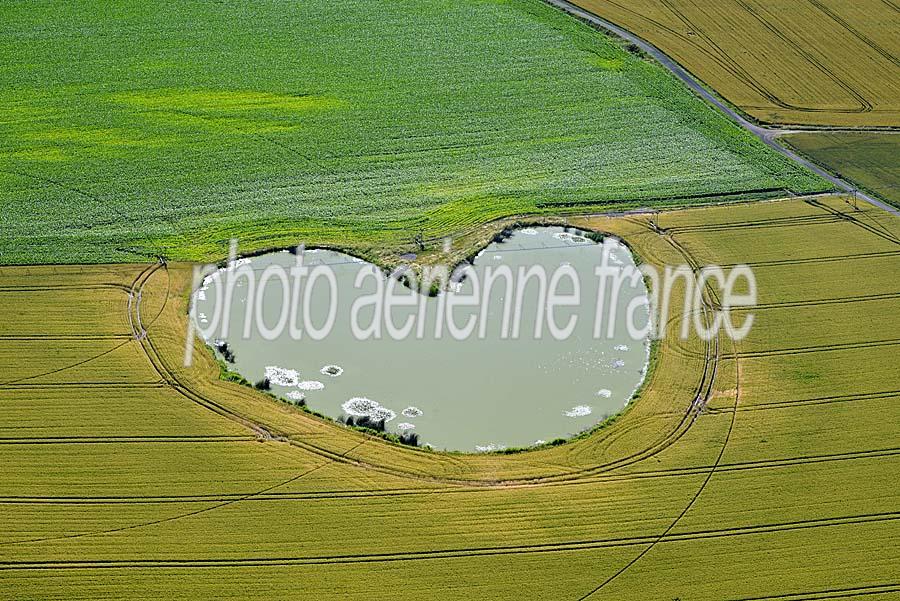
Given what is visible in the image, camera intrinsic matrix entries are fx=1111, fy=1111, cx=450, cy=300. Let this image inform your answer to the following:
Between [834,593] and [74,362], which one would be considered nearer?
[834,593]

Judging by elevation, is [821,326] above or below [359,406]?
above

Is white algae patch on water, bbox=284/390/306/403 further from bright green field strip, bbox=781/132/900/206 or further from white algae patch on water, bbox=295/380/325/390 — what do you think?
bright green field strip, bbox=781/132/900/206

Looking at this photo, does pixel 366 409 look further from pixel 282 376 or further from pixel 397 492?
pixel 397 492

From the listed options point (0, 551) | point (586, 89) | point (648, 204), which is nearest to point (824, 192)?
point (648, 204)

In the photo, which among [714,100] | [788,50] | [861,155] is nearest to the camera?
[861,155]

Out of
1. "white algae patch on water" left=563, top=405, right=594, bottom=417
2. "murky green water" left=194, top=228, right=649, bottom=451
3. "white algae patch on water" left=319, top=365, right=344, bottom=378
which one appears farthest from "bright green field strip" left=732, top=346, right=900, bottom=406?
"white algae patch on water" left=319, top=365, right=344, bottom=378

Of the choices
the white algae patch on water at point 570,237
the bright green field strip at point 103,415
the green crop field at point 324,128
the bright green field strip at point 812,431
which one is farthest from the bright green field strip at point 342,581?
the white algae patch on water at point 570,237

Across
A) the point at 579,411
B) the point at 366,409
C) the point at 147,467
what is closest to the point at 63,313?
the point at 147,467
